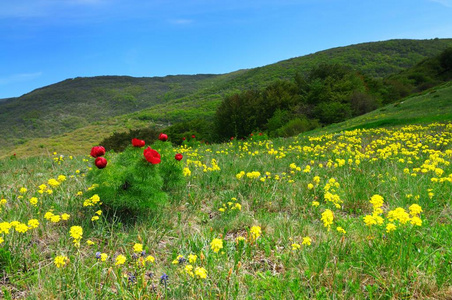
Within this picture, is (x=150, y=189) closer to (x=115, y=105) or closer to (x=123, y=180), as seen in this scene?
(x=123, y=180)

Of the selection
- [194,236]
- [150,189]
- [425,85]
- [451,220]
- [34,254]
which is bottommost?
[451,220]

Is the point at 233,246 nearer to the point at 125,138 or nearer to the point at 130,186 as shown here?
the point at 130,186

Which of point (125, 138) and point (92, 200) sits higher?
point (125, 138)

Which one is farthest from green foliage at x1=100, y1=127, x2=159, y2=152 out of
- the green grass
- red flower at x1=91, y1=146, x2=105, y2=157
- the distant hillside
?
the distant hillside

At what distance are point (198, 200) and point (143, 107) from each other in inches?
4902

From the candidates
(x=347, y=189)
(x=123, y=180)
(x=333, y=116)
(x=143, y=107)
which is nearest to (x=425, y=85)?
(x=333, y=116)

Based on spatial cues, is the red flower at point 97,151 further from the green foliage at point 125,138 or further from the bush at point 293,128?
the green foliage at point 125,138

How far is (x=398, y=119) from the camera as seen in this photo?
18.4 metres

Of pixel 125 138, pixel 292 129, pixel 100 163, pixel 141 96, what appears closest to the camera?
pixel 100 163

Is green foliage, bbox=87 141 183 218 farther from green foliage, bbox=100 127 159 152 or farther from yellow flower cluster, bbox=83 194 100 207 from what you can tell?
green foliage, bbox=100 127 159 152

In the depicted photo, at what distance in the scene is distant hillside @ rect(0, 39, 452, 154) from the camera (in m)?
81.4

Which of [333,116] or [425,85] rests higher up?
[425,85]

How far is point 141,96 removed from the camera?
446ft

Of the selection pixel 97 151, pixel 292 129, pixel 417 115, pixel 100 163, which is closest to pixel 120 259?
pixel 100 163
